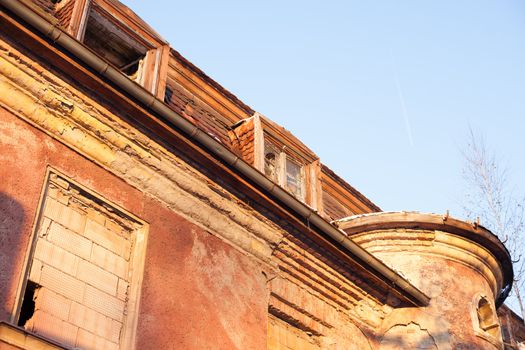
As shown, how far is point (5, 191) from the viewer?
21.3 feet

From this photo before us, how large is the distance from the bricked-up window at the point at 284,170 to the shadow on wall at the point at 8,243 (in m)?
4.43

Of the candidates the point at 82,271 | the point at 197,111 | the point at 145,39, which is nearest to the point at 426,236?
the point at 197,111

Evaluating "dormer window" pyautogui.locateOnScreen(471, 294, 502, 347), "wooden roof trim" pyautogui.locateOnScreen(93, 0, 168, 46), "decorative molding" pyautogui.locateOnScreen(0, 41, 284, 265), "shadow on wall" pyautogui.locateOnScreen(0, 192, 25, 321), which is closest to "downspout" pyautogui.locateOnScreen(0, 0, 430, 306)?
"decorative molding" pyautogui.locateOnScreen(0, 41, 284, 265)

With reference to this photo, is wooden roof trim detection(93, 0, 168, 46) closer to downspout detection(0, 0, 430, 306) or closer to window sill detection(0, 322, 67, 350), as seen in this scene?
downspout detection(0, 0, 430, 306)

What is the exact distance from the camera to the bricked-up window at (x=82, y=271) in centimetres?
639

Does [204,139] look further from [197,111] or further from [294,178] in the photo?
[294,178]

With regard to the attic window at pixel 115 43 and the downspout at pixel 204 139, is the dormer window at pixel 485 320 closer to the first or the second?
the downspout at pixel 204 139

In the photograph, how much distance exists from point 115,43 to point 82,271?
11.8ft

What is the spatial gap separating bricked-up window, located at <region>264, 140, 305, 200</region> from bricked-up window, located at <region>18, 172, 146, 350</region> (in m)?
3.22

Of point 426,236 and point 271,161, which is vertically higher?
point 271,161

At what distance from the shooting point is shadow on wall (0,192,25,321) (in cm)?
604

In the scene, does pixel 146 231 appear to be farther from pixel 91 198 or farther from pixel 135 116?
pixel 135 116

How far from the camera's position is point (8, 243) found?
6289 millimetres

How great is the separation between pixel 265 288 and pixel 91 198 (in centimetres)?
238
